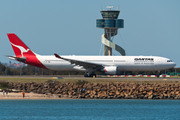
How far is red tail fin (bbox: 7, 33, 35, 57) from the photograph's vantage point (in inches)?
2509

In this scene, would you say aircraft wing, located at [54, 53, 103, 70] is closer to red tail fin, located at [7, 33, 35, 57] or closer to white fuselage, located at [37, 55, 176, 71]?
white fuselage, located at [37, 55, 176, 71]

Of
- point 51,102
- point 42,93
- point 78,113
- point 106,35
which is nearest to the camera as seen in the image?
point 78,113

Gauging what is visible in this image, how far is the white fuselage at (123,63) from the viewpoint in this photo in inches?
2421

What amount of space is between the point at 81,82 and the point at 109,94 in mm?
5197

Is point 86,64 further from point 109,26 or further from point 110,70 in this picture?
point 109,26

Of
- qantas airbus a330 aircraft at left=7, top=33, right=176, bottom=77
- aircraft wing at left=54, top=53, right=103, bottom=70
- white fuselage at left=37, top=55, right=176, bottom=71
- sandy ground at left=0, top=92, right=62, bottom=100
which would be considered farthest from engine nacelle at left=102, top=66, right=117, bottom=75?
sandy ground at left=0, top=92, right=62, bottom=100

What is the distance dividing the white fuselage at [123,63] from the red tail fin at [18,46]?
2.57m

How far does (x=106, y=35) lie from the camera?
101 m

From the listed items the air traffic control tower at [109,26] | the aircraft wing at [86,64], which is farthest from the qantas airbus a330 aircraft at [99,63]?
the air traffic control tower at [109,26]

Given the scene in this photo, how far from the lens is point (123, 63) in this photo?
2424 inches

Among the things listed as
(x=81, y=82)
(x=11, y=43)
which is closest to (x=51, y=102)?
(x=81, y=82)

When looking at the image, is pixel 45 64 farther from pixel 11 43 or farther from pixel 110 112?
pixel 110 112

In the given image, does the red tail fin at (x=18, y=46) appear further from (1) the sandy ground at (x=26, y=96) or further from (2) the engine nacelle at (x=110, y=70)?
(1) the sandy ground at (x=26, y=96)

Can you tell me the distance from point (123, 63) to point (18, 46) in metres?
19.0
